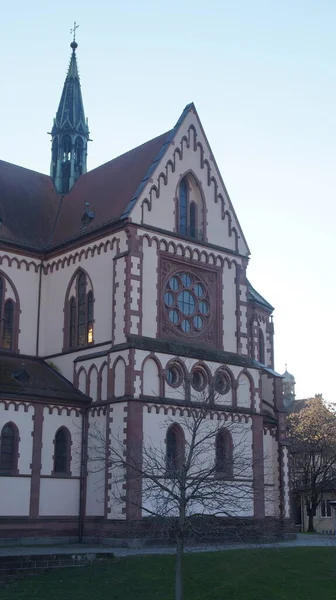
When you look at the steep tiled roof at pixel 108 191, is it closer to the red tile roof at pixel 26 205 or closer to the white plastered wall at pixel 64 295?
the red tile roof at pixel 26 205

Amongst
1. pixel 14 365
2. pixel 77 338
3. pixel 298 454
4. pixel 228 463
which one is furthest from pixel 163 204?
pixel 298 454

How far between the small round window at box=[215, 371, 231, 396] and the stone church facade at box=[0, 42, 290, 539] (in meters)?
0.08

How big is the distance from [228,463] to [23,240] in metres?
25.4

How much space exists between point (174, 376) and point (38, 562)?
1465 centimetres

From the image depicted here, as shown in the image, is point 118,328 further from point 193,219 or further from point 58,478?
point 193,219

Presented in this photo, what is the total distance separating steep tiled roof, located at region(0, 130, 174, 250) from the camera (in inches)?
1777

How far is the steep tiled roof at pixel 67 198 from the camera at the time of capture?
45125mm

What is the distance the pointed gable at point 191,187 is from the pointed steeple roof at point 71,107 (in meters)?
14.0

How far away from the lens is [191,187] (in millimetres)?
46500

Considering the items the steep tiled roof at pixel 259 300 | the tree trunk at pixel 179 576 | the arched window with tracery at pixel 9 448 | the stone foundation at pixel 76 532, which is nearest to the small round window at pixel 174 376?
the stone foundation at pixel 76 532

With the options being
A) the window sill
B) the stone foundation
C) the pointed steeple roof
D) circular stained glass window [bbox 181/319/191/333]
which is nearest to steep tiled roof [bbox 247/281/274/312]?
circular stained glass window [bbox 181/319/191/333]

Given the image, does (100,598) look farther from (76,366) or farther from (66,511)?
(76,366)

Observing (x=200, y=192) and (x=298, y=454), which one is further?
(x=298, y=454)

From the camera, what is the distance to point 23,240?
47.5 meters
